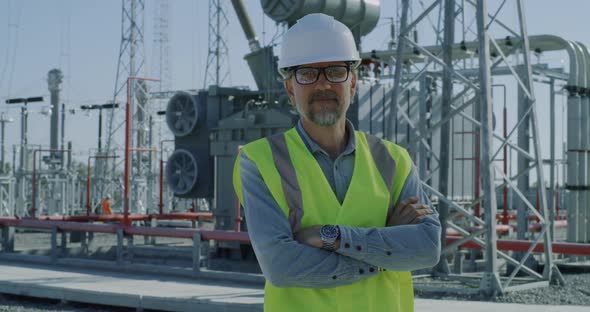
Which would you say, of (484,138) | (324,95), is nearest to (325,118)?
(324,95)

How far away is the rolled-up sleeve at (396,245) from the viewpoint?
258 cm

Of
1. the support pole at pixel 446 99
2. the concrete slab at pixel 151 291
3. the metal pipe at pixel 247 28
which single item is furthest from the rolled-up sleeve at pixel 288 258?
the metal pipe at pixel 247 28

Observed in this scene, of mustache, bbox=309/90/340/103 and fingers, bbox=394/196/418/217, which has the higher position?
mustache, bbox=309/90/340/103

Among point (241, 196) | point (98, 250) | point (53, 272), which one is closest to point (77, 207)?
point (98, 250)

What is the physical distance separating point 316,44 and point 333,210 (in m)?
0.51

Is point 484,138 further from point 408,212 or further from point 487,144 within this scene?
point 408,212

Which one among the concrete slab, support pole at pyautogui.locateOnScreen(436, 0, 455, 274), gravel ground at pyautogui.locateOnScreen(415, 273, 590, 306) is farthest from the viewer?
support pole at pyautogui.locateOnScreen(436, 0, 455, 274)

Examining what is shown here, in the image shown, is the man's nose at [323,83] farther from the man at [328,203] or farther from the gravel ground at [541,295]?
the gravel ground at [541,295]

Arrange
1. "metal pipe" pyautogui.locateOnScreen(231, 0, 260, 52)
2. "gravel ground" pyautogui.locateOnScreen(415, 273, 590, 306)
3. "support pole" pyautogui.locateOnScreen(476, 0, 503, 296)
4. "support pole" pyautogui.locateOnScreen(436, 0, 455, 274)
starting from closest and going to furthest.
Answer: "gravel ground" pyautogui.locateOnScreen(415, 273, 590, 306), "support pole" pyautogui.locateOnScreen(476, 0, 503, 296), "support pole" pyautogui.locateOnScreen(436, 0, 455, 274), "metal pipe" pyautogui.locateOnScreen(231, 0, 260, 52)

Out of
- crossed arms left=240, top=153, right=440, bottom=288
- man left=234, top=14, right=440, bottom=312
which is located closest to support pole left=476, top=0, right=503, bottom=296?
man left=234, top=14, right=440, bottom=312

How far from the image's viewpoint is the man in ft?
8.61

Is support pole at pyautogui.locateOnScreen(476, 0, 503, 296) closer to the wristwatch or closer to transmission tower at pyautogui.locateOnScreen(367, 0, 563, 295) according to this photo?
transmission tower at pyautogui.locateOnScreen(367, 0, 563, 295)

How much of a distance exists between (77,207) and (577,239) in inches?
777

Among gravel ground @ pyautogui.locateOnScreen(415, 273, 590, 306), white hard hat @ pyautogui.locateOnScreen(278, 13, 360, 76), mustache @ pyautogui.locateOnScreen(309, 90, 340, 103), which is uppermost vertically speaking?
white hard hat @ pyautogui.locateOnScreen(278, 13, 360, 76)
